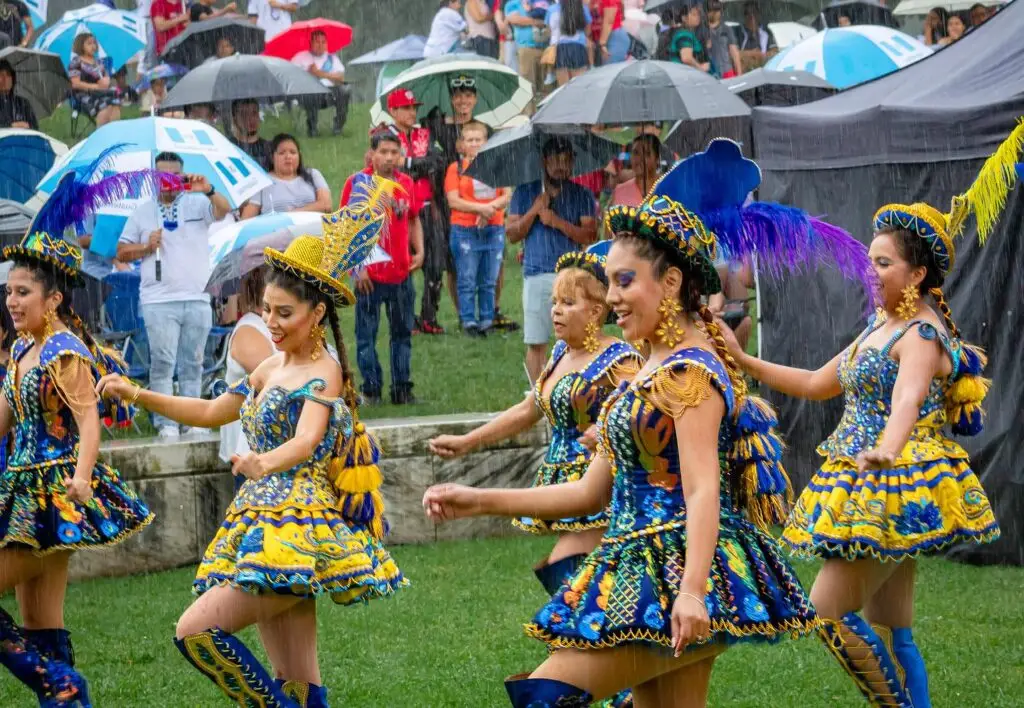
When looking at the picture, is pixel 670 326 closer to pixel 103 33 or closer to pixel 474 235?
pixel 474 235

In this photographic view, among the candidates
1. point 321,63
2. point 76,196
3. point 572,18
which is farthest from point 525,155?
point 321,63

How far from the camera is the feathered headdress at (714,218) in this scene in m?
4.18

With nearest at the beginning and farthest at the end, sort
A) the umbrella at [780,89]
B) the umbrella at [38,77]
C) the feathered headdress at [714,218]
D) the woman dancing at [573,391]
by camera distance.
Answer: the feathered headdress at [714,218], the woman dancing at [573,391], the umbrella at [780,89], the umbrella at [38,77]

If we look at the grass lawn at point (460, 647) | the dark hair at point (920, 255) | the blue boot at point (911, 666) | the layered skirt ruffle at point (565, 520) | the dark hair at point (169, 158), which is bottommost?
the grass lawn at point (460, 647)

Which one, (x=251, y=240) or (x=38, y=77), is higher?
(x=38, y=77)

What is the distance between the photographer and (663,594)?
4.02 metres

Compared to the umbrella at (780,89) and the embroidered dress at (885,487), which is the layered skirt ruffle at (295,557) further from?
the umbrella at (780,89)

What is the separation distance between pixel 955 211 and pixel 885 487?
1.15 m

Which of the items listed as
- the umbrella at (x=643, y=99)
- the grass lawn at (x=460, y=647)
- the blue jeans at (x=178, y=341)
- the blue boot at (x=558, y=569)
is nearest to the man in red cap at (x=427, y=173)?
the umbrella at (x=643, y=99)

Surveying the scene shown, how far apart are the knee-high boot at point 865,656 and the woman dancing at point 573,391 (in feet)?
3.12

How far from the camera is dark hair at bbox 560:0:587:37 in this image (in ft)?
60.1

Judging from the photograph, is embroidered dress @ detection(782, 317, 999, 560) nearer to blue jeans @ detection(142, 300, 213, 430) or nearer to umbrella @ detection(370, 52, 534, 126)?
blue jeans @ detection(142, 300, 213, 430)

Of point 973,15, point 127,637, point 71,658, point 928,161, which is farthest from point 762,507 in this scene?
point 973,15

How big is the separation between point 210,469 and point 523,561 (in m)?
1.99
